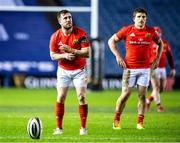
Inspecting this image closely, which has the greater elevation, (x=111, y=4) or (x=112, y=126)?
(x=111, y=4)

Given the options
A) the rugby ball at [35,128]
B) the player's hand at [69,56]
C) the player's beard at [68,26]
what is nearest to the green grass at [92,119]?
the rugby ball at [35,128]

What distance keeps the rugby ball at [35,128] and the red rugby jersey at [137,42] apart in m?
3.07

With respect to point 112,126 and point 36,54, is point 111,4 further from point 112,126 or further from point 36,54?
point 112,126

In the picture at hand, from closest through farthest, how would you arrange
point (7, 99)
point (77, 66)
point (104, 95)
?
point (77, 66)
point (7, 99)
point (104, 95)

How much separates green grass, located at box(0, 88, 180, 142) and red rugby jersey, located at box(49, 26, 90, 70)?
121cm

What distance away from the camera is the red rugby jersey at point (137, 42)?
55.5 ft

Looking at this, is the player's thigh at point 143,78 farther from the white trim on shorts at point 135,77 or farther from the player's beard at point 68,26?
the player's beard at point 68,26

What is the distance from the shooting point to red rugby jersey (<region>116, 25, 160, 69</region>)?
1692 centimetres

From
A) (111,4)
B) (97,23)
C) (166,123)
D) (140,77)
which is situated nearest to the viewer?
(140,77)

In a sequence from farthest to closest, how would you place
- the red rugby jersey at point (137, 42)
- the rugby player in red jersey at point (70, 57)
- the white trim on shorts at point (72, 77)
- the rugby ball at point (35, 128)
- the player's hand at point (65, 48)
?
the red rugby jersey at point (137, 42) < the white trim on shorts at point (72, 77) < the rugby player in red jersey at point (70, 57) < the player's hand at point (65, 48) < the rugby ball at point (35, 128)

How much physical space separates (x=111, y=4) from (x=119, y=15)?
21.2 inches

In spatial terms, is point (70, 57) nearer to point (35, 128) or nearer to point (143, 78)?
point (35, 128)

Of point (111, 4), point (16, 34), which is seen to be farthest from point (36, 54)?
point (111, 4)

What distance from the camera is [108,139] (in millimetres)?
14797
